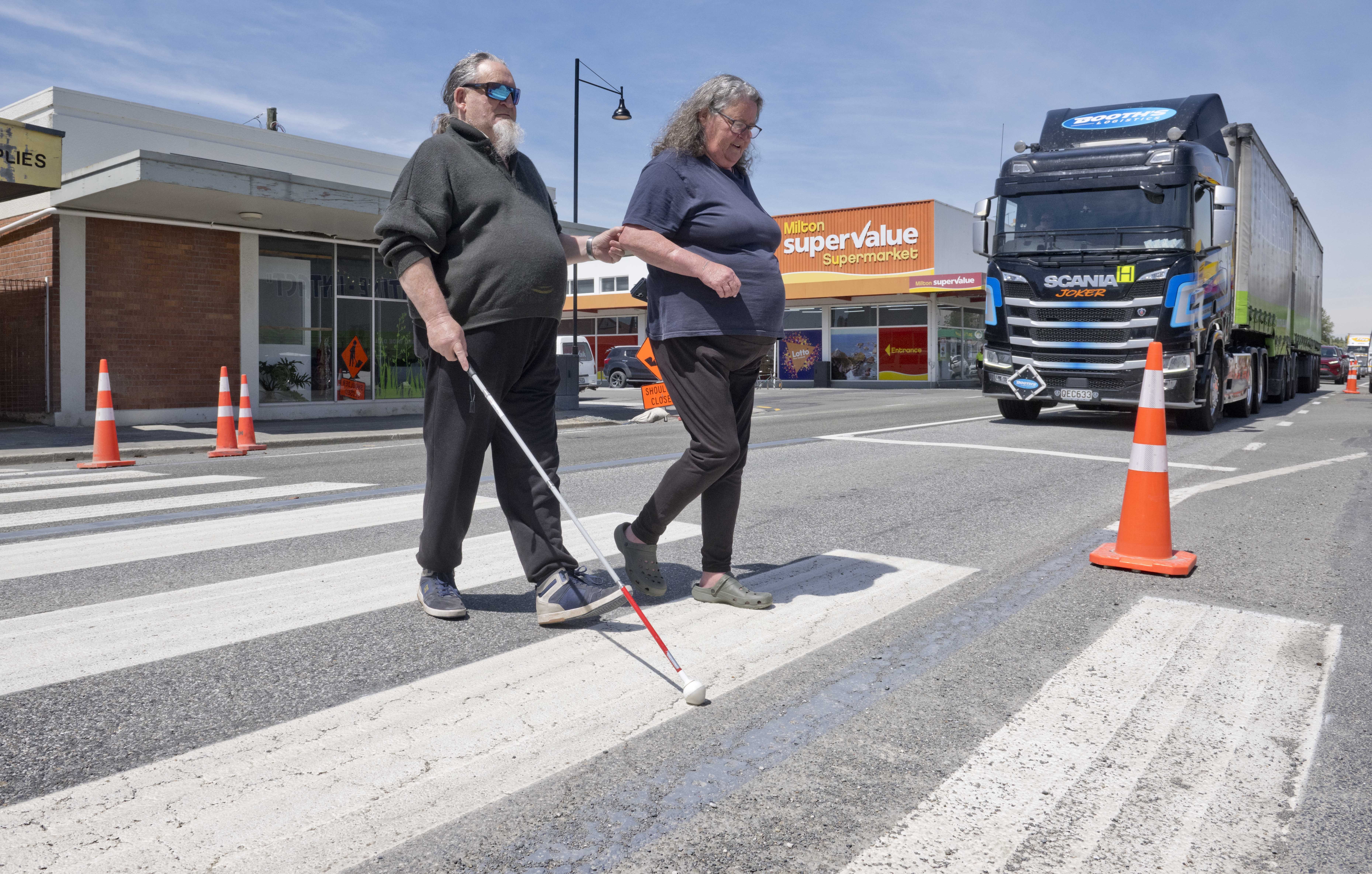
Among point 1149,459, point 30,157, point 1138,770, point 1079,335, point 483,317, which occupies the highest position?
point 30,157

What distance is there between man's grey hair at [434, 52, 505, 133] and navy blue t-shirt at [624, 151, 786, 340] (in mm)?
664

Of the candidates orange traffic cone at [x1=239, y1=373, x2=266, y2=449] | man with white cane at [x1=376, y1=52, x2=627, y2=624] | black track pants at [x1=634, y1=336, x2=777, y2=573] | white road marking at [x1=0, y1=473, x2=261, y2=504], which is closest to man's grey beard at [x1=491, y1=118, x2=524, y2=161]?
man with white cane at [x1=376, y1=52, x2=627, y2=624]

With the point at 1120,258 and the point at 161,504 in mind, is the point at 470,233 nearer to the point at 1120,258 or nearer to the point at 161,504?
the point at 161,504

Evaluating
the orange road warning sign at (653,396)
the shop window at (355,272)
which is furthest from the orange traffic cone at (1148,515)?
the shop window at (355,272)

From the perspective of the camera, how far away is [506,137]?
133 inches

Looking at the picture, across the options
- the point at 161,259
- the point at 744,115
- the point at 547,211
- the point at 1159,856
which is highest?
the point at 161,259

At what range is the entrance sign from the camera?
11.6m

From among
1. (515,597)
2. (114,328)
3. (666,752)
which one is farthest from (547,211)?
(114,328)

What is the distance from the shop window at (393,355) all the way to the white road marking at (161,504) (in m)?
10.6

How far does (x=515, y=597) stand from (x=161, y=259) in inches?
542

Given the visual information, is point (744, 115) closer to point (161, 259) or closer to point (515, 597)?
point (515, 597)

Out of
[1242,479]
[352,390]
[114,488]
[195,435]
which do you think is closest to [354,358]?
[352,390]

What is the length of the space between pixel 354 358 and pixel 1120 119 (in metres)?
12.6

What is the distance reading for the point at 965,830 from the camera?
2.05 m
